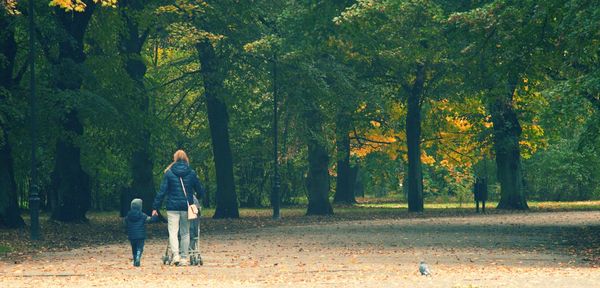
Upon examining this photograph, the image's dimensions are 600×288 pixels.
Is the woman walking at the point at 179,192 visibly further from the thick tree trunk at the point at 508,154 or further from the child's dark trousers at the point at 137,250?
the thick tree trunk at the point at 508,154

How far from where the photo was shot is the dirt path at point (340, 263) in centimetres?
1582

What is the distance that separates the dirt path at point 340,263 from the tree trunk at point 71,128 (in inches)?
287

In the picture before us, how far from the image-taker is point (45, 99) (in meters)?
32.7

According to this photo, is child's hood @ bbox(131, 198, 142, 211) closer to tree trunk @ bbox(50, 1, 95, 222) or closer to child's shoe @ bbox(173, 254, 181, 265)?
child's shoe @ bbox(173, 254, 181, 265)

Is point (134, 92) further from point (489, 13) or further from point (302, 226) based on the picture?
point (489, 13)

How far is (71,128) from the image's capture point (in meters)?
35.3

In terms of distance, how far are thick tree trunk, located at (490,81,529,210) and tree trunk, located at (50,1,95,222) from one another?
18.6 m

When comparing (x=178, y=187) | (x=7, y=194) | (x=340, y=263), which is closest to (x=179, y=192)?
(x=178, y=187)

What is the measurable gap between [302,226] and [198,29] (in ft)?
23.1

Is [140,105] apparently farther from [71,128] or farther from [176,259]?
[176,259]

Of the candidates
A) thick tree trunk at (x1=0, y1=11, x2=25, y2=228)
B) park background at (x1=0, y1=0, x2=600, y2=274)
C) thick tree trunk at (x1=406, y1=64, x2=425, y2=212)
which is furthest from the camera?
thick tree trunk at (x1=406, y1=64, x2=425, y2=212)

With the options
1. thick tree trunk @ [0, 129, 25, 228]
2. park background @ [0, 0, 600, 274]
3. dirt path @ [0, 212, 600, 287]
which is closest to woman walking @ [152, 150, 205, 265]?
dirt path @ [0, 212, 600, 287]

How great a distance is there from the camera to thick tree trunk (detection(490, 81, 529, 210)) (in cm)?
4834

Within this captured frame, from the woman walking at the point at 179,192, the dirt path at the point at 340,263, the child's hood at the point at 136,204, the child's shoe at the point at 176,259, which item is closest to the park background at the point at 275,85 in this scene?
the dirt path at the point at 340,263
